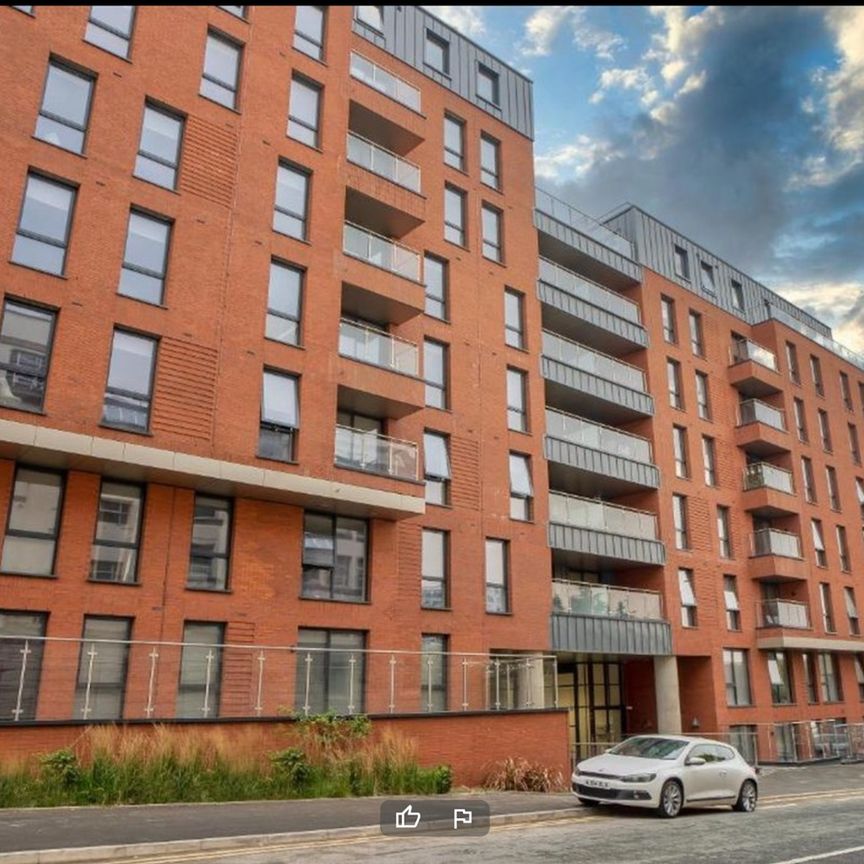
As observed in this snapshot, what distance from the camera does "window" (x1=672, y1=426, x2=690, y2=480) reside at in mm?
32225

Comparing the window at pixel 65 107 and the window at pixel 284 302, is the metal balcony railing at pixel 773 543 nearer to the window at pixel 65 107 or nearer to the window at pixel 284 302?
the window at pixel 284 302

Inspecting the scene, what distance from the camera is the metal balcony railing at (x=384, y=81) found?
24.1 meters

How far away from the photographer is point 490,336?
25.9m

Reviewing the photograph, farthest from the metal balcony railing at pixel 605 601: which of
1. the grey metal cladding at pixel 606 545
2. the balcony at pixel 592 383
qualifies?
the balcony at pixel 592 383

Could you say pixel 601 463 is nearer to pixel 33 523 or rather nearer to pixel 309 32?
pixel 309 32

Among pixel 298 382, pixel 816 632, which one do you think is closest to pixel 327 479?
pixel 298 382

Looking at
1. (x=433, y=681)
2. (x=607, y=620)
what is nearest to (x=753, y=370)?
(x=607, y=620)

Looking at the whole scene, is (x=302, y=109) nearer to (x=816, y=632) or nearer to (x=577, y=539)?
(x=577, y=539)

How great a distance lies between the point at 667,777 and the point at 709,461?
22.1m

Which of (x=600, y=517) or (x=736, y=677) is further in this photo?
(x=736, y=677)

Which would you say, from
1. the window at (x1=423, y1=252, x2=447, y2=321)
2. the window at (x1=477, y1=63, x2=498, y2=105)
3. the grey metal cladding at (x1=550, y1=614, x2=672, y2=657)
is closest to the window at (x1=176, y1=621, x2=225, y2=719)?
the grey metal cladding at (x1=550, y1=614, x2=672, y2=657)

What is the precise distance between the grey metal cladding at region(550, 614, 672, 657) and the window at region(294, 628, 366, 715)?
8691mm

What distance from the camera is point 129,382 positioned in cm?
1723

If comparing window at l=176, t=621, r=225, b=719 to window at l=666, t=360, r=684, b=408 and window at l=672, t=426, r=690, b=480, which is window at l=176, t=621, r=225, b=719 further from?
window at l=666, t=360, r=684, b=408
